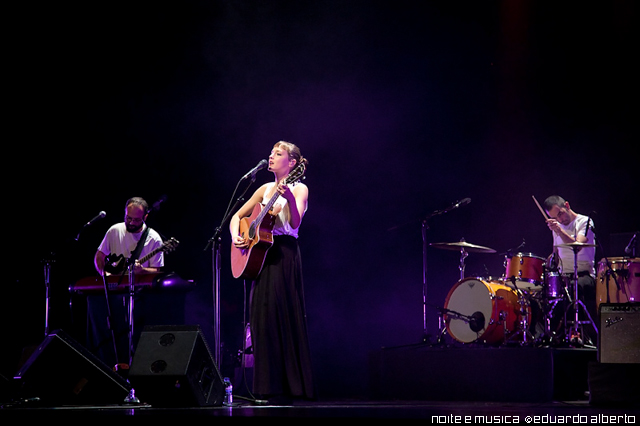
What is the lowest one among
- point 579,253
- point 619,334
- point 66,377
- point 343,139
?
point 66,377

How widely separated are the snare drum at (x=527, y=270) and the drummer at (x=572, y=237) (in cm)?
24

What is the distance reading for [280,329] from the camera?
479 centimetres

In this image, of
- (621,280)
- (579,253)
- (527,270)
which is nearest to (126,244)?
(527,270)

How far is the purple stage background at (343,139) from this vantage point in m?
7.91

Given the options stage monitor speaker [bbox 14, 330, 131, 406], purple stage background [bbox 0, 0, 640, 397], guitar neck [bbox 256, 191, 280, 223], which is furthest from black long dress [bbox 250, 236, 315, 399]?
purple stage background [bbox 0, 0, 640, 397]

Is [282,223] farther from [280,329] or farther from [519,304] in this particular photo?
[519,304]

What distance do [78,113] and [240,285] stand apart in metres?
2.74

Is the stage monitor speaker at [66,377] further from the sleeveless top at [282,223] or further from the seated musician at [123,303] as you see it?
the seated musician at [123,303]

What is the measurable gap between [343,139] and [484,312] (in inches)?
104

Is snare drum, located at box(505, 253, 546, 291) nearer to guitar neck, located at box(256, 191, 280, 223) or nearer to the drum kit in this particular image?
the drum kit

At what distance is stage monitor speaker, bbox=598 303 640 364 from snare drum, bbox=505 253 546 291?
2.50 meters

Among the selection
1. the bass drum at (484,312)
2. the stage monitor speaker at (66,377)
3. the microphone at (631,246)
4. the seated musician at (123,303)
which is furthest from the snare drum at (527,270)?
the stage monitor speaker at (66,377)

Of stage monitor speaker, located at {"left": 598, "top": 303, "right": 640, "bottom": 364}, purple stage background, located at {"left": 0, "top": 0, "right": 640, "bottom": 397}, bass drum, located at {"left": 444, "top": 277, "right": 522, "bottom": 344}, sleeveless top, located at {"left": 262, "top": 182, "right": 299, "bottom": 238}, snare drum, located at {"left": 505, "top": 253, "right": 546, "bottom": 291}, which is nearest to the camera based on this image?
stage monitor speaker, located at {"left": 598, "top": 303, "right": 640, "bottom": 364}

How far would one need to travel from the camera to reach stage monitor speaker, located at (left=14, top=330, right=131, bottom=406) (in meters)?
4.66
